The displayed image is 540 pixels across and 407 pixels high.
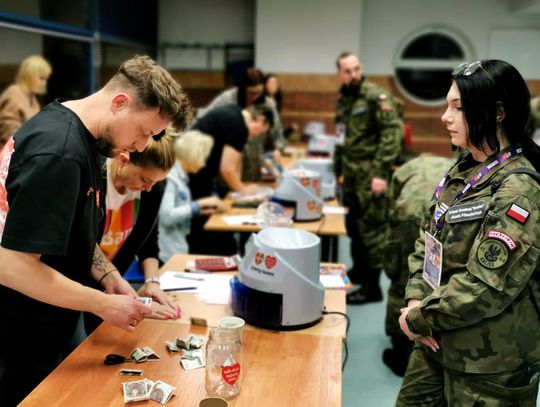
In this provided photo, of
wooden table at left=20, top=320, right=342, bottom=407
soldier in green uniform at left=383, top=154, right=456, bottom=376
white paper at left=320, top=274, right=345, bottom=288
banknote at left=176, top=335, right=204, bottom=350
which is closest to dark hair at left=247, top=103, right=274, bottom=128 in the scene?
soldier in green uniform at left=383, top=154, right=456, bottom=376

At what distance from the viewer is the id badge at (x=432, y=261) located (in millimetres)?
1658

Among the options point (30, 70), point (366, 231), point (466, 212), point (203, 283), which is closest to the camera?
point (466, 212)

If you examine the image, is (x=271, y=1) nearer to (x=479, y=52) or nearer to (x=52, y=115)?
(x=479, y=52)

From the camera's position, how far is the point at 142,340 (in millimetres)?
1789

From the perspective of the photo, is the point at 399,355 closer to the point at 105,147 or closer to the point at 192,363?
the point at 192,363

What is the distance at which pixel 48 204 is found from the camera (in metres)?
1.32

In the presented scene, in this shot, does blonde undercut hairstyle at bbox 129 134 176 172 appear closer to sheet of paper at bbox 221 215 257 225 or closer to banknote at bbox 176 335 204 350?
banknote at bbox 176 335 204 350

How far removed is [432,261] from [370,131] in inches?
110

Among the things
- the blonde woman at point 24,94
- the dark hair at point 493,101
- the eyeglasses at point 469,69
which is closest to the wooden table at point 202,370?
the dark hair at point 493,101

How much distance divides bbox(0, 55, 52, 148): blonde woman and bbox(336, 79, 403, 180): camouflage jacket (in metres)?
2.65

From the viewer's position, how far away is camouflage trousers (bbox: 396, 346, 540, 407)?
1583mm

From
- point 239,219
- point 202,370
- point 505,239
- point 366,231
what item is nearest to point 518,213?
point 505,239

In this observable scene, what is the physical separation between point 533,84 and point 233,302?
7450mm

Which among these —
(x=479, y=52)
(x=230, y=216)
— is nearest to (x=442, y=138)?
(x=479, y=52)
